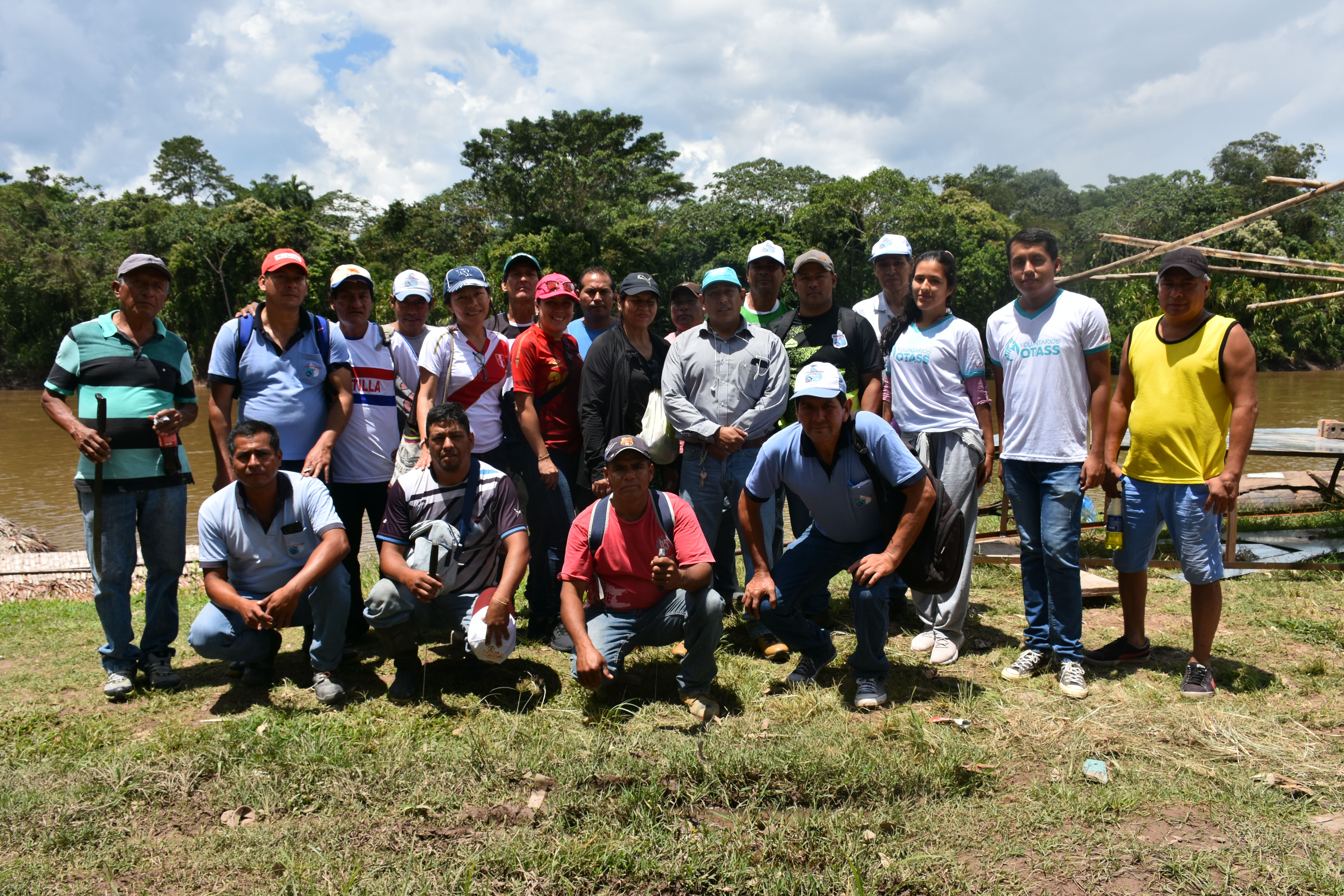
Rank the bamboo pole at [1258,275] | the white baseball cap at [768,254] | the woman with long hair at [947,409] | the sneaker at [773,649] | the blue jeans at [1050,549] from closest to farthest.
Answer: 1. the blue jeans at [1050,549]
2. the woman with long hair at [947,409]
3. the sneaker at [773,649]
4. the white baseball cap at [768,254]
5. the bamboo pole at [1258,275]

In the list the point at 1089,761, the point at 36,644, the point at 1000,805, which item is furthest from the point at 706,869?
the point at 36,644

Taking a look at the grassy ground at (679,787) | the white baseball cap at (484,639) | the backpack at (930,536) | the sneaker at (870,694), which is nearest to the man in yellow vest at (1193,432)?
the grassy ground at (679,787)

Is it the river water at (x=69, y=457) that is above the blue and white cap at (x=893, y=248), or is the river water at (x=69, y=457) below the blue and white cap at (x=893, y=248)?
below

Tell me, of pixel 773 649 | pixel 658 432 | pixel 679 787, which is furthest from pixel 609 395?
pixel 679 787

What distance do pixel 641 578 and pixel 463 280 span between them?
7.38 feet

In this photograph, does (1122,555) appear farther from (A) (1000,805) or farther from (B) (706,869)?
(B) (706,869)

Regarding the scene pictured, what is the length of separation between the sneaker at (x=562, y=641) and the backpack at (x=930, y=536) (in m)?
1.98

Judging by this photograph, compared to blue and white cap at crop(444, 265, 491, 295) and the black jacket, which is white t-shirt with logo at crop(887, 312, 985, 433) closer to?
the black jacket

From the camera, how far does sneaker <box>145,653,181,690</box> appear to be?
14.5ft

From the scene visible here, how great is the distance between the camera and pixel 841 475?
414 cm

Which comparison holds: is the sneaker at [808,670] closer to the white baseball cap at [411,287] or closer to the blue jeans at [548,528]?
the blue jeans at [548,528]

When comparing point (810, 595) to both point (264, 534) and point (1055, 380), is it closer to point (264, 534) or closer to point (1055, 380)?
point (1055, 380)

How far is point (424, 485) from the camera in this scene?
4363 millimetres

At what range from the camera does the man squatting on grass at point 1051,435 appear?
4344 millimetres
